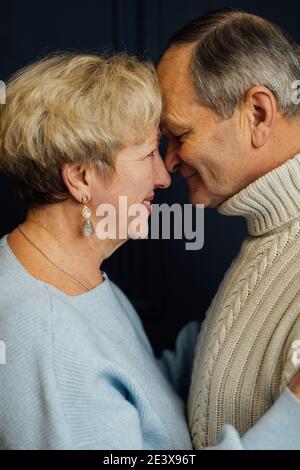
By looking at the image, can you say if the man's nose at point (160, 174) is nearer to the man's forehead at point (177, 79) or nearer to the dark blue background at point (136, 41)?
the man's forehead at point (177, 79)

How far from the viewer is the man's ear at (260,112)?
136 centimetres

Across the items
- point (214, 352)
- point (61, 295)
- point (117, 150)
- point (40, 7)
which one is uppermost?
point (40, 7)

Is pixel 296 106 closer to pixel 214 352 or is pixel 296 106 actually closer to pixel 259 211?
pixel 259 211

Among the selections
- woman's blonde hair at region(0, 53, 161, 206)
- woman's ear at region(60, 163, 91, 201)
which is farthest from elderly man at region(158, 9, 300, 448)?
woman's ear at region(60, 163, 91, 201)

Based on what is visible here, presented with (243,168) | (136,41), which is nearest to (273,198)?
(243,168)

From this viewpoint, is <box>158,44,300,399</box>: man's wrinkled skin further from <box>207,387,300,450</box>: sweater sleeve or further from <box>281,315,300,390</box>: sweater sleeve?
<box>207,387,300,450</box>: sweater sleeve

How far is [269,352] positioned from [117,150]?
515 millimetres

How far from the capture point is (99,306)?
1.39 meters

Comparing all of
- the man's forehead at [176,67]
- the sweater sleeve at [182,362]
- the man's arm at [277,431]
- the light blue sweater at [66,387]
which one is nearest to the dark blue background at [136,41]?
the sweater sleeve at [182,362]

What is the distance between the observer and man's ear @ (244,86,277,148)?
1361 mm

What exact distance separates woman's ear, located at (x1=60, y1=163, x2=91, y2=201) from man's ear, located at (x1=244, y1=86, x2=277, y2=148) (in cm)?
37

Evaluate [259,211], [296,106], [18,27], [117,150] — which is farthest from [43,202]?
[18,27]

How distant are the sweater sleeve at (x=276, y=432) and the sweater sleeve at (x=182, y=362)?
2.00 feet

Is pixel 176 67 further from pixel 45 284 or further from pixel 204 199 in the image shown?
pixel 45 284
